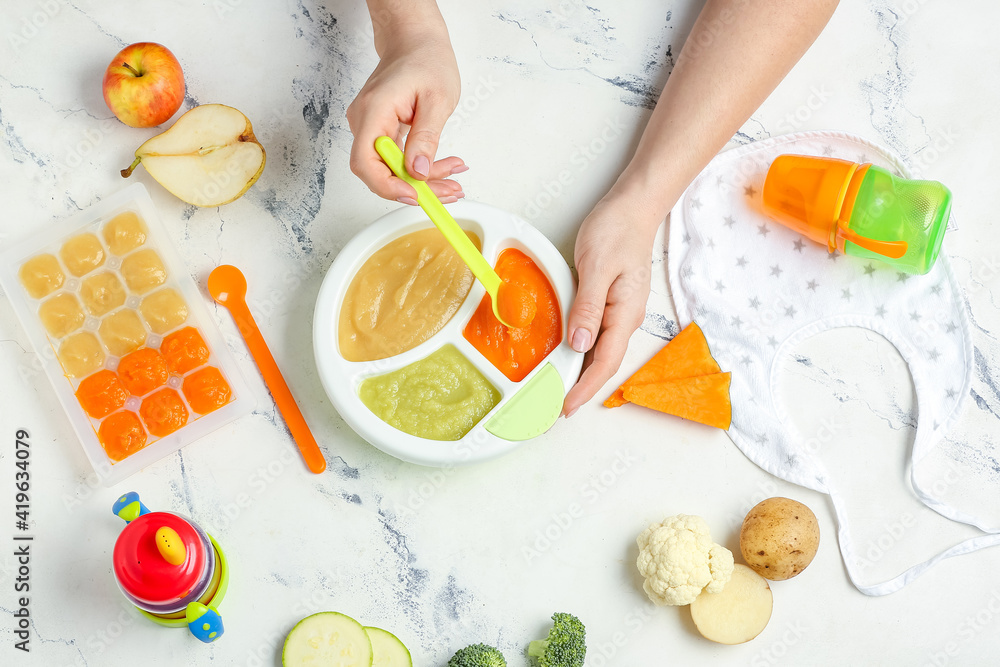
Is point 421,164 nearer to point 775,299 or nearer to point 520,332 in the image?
point 520,332

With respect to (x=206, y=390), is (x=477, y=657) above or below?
below

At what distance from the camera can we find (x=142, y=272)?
4.13 feet

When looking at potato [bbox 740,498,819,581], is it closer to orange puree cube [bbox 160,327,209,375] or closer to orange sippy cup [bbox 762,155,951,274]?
orange sippy cup [bbox 762,155,951,274]

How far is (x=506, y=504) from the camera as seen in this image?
1.27 metres

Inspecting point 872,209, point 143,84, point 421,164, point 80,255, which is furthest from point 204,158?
point 872,209

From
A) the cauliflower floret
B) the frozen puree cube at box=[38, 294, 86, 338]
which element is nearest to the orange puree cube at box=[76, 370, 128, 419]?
the frozen puree cube at box=[38, 294, 86, 338]

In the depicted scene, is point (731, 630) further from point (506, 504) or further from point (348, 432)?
point (348, 432)

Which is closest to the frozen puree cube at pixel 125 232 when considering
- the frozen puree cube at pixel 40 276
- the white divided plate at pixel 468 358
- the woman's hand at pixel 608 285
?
the frozen puree cube at pixel 40 276

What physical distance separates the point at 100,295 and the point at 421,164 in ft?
2.16

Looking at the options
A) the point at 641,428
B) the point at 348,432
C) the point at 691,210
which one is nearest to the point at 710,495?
the point at 641,428

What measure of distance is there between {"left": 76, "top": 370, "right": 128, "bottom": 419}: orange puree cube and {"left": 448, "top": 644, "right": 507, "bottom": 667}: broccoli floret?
711 millimetres

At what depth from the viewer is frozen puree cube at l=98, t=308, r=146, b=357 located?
124 centimetres

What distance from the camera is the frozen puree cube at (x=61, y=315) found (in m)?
1.24

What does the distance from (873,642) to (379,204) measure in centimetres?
119
